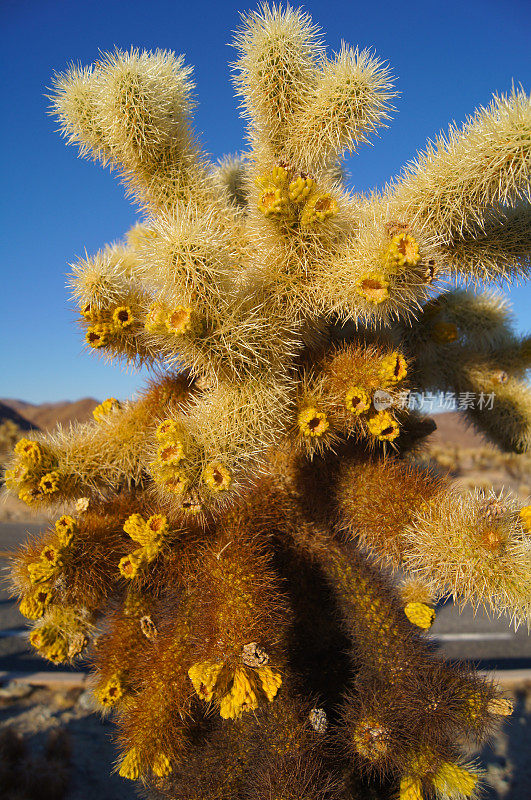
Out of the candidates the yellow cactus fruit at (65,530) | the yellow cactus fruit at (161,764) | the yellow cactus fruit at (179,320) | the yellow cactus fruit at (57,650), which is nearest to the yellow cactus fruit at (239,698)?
the yellow cactus fruit at (161,764)

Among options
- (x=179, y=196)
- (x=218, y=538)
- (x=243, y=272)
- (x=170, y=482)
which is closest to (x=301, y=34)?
(x=179, y=196)

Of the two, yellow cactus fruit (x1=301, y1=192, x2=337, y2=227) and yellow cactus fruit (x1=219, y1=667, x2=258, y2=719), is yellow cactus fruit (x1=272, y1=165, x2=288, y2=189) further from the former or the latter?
yellow cactus fruit (x1=219, y1=667, x2=258, y2=719)

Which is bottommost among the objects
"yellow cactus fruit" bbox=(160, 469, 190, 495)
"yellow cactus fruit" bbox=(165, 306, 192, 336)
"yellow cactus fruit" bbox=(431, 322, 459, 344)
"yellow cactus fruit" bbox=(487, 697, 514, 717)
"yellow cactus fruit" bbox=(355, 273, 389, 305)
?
"yellow cactus fruit" bbox=(487, 697, 514, 717)

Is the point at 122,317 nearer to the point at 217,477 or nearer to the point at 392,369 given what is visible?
the point at 217,477

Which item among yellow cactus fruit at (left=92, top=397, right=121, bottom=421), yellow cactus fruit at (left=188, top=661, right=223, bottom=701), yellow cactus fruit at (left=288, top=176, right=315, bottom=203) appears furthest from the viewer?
yellow cactus fruit at (left=92, top=397, right=121, bottom=421)

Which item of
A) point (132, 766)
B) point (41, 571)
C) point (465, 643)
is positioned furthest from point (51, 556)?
point (465, 643)

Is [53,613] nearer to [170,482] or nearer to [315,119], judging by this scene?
[170,482]

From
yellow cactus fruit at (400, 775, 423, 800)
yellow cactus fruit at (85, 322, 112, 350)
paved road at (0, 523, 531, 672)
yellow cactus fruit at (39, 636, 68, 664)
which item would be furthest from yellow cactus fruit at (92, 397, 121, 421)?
paved road at (0, 523, 531, 672)
